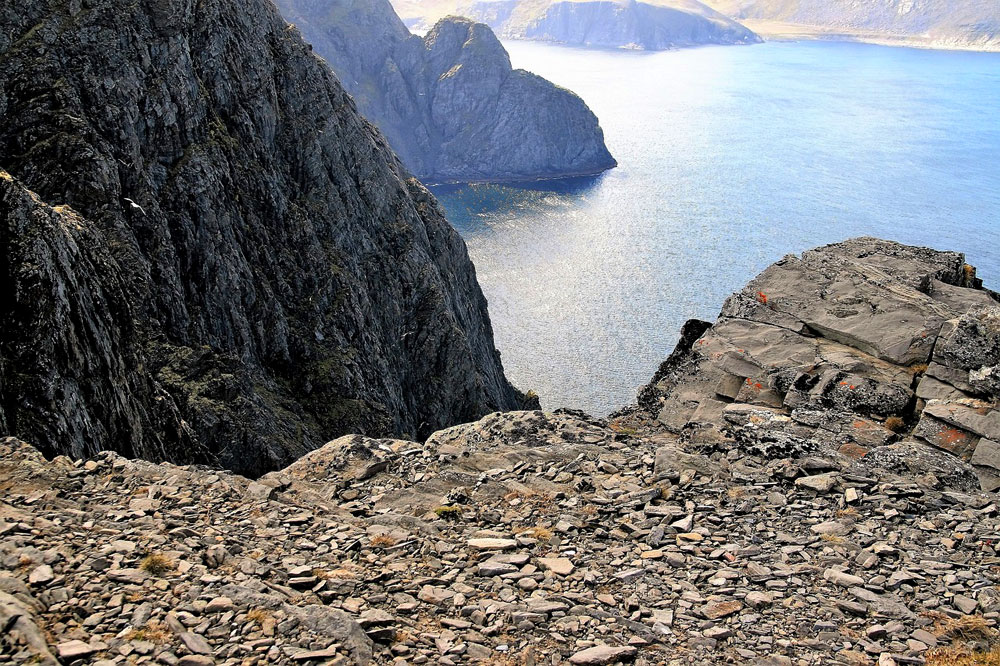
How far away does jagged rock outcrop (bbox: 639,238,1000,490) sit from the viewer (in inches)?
1046

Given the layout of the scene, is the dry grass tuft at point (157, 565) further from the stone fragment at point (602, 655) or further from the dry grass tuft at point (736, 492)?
the dry grass tuft at point (736, 492)

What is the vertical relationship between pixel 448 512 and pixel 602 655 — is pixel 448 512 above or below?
below

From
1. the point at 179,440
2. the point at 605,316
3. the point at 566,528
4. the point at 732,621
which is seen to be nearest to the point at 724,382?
the point at 566,528

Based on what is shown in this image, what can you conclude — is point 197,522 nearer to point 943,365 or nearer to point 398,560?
point 398,560

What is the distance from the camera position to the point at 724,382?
3328 cm

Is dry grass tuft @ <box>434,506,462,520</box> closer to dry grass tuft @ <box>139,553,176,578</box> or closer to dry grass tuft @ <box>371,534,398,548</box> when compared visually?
dry grass tuft @ <box>371,534,398,548</box>

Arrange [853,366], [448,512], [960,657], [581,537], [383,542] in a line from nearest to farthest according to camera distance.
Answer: [960,657], [383,542], [581,537], [448,512], [853,366]

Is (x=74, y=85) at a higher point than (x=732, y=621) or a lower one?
higher

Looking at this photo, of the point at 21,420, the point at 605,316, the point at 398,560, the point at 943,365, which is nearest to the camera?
the point at 398,560

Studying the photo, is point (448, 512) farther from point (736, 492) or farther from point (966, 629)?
point (966, 629)

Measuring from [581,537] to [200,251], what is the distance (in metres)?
43.7

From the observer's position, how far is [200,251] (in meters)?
56.0

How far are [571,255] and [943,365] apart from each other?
15120cm

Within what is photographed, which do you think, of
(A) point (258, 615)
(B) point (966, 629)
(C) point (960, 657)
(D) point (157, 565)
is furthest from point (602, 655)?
(D) point (157, 565)
